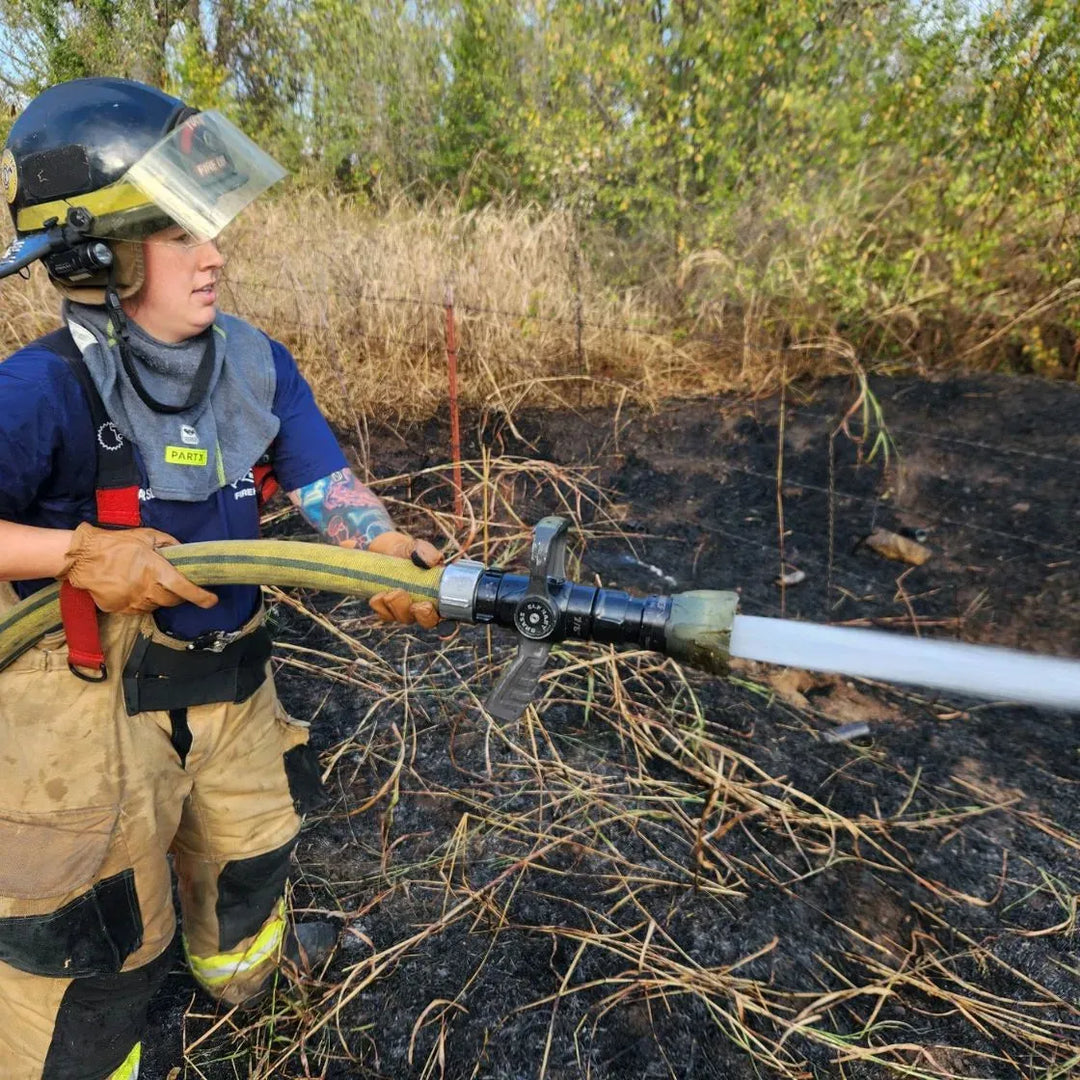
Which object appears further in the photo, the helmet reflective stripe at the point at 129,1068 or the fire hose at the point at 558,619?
the helmet reflective stripe at the point at 129,1068

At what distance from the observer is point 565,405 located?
218 inches

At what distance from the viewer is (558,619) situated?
1361 millimetres

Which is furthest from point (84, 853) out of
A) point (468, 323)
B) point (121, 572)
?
point (468, 323)

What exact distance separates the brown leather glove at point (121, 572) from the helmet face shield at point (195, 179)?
66 cm

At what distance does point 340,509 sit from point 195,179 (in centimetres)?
80

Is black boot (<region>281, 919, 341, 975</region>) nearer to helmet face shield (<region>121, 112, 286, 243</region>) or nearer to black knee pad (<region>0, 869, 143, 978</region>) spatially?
black knee pad (<region>0, 869, 143, 978</region>)

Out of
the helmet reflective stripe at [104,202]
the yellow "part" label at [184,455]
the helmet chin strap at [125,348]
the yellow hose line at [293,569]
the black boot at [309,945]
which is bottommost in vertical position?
the black boot at [309,945]

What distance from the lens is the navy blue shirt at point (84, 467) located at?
1363mm

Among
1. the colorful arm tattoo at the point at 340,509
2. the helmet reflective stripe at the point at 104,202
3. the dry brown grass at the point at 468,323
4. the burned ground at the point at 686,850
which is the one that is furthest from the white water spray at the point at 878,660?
the dry brown grass at the point at 468,323

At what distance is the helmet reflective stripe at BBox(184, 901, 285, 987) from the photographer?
2.00 meters

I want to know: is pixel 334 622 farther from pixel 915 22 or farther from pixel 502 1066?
pixel 915 22

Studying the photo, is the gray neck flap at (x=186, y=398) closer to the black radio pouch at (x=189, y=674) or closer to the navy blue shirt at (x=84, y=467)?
the navy blue shirt at (x=84, y=467)

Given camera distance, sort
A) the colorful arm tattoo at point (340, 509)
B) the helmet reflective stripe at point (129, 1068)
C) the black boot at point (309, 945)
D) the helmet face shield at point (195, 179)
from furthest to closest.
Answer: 1. the black boot at point (309, 945)
2. the colorful arm tattoo at point (340, 509)
3. the helmet reflective stripe at point (129, 1068)
4. the helmet face shield at point (195, 179)

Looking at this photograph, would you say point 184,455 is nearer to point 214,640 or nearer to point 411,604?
point 214,640
